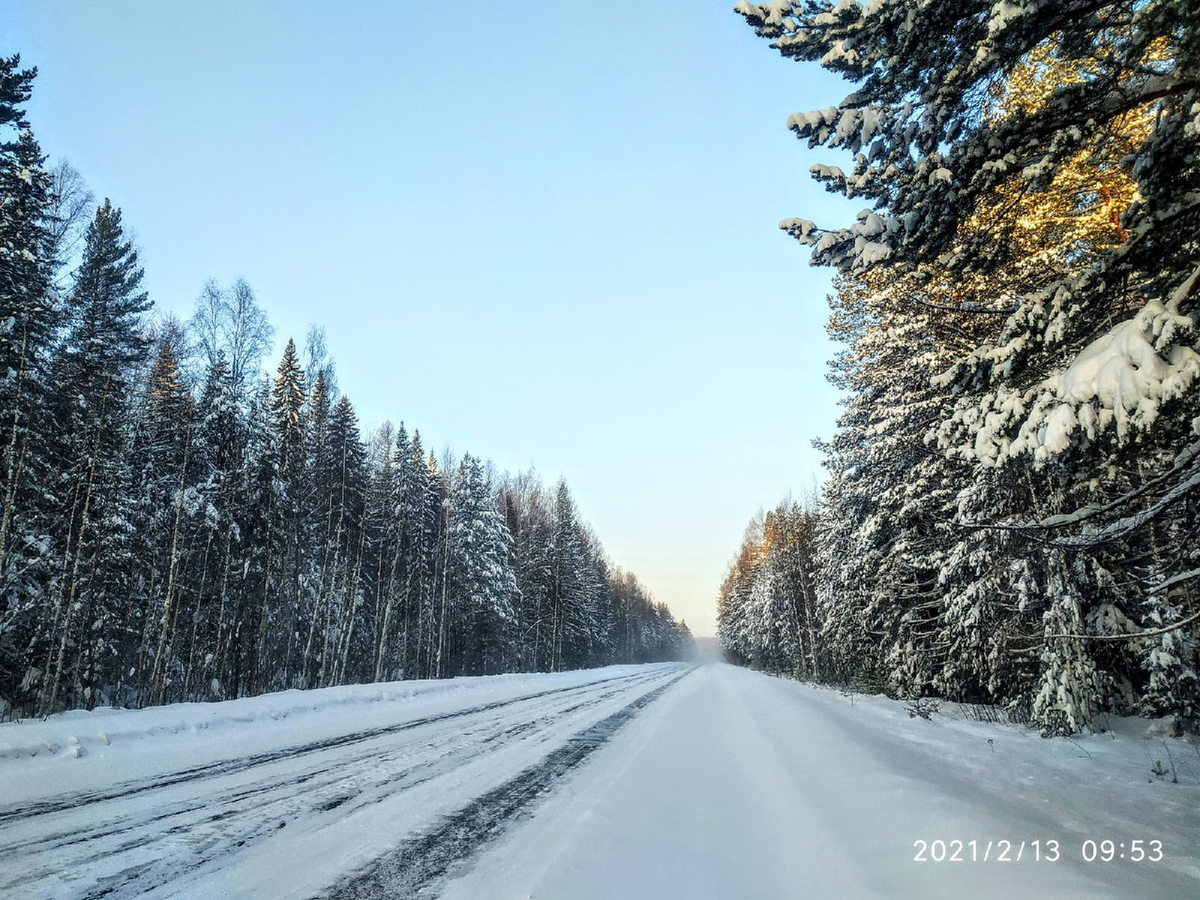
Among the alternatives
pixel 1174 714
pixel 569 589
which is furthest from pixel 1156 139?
pixel 569 589

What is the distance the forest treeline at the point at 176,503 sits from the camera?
1426 centimetres

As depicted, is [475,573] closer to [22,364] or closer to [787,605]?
[787,605]

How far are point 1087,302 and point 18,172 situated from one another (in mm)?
19640

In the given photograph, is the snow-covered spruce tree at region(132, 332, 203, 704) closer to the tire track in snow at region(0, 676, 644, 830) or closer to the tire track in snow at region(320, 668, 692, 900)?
the tire track in snow at region(0, 676, 644, 830)

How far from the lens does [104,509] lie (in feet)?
54.9

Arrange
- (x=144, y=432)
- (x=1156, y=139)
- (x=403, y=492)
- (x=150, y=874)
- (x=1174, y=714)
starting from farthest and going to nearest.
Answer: (x=403, y=492) < (x=144, y=432) < (x=1174, y=714) < (x=1156, y=139) < (x=150, y=874)

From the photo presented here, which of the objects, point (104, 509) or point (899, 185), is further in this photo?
point (104, 509)

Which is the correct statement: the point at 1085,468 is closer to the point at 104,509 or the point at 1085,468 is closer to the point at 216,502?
the point at 104,509

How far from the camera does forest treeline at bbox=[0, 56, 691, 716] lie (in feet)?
46.8

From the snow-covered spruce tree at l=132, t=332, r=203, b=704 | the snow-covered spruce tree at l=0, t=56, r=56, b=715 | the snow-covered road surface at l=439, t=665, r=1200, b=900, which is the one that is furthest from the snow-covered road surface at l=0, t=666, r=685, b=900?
the snow-covered spruce tree at l=132, t=332, r=203, b=704

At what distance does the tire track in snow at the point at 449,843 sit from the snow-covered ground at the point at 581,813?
0.02 meters

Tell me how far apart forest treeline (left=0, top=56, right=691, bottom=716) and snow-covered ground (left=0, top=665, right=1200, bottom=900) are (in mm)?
10834
